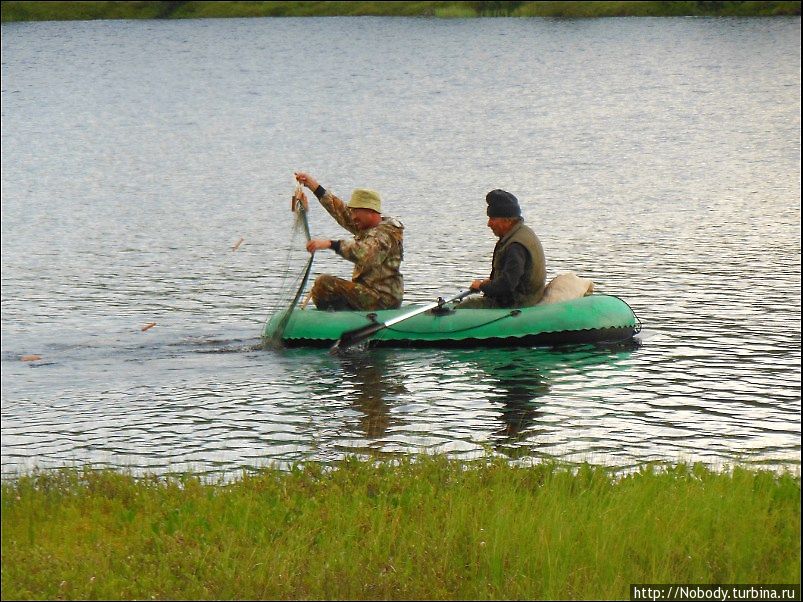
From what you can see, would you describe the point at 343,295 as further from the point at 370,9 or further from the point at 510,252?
the point at 370,9

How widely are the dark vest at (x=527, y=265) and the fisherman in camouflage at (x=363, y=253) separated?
1.40 m

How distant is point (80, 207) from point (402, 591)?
2783 centimetres

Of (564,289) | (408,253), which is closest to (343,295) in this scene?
(564,289)

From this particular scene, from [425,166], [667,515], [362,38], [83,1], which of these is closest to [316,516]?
[667,515]

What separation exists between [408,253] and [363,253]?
8.64 metres

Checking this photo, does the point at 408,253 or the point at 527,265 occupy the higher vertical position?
the point at 527,265

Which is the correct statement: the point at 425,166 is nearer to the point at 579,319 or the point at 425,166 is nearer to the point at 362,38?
the point at 579,319

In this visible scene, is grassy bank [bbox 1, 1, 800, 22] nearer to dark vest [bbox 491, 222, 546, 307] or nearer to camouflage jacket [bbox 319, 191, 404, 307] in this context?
dark vest [bbox 491, 222, 546, 307]

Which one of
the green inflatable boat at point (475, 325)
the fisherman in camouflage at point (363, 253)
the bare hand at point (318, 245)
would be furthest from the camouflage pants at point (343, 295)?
the bare hand at point (318, 245)

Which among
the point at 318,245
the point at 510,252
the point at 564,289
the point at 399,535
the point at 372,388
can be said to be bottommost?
the point at 372,388

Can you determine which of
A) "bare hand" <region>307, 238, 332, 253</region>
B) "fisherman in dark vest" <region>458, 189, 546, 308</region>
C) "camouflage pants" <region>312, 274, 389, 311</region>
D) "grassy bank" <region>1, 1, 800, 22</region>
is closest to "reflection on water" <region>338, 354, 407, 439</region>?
"camouflage pants" <region>312, 274, 389, 311</region>

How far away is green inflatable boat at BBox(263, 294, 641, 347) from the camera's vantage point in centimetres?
1703

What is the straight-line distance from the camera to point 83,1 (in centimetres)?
11481

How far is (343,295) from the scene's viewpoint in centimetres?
1780
